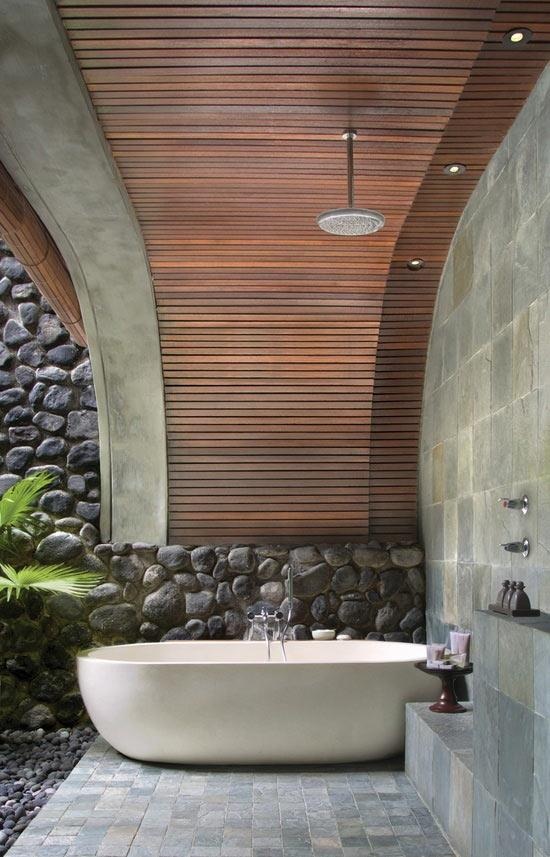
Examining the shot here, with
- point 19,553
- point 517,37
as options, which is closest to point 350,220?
point 517,37

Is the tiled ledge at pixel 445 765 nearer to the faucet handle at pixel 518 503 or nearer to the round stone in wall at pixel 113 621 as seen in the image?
the faucet handle at pixel 518 503

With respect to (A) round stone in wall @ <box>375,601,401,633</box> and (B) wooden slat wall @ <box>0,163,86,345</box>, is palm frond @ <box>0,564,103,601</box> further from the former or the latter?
(A) round stone in wall @ <box>375,601,401,633</box>

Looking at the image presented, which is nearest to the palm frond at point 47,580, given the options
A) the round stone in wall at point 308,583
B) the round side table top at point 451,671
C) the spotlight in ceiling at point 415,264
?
the round stone in wall at point 308,583

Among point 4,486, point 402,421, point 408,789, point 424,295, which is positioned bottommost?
point 408,789

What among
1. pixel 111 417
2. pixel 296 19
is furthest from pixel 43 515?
pixel 296 19

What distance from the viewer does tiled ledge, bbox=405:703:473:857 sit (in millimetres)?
3686

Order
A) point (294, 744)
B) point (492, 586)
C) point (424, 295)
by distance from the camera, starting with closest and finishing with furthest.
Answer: point (492, 586)
point (294, 744)
point (424, 295)

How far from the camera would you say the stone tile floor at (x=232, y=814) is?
3836mm

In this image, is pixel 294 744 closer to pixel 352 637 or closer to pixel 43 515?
pixel 352 637

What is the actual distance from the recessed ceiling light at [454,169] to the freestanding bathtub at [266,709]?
255 centimetres

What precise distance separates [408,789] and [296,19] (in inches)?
138

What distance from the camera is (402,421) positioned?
653 centimetres

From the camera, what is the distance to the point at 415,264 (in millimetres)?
5656

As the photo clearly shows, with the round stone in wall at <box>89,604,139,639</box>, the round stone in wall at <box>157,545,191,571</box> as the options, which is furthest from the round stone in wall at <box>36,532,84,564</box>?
the round stone in wall at <box>157,545,191,571</box>
